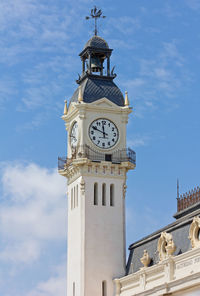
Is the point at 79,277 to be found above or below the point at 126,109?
below

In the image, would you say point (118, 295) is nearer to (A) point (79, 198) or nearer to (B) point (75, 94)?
(A) point (79, 198)

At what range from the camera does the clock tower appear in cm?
7500

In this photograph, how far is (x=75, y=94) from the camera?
80688 mm

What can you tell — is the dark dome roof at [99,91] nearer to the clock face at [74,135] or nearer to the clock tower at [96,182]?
the clock tower at [96,182]

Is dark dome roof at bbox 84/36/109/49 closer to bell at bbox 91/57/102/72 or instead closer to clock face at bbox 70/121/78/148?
bell at bbox 91/57/102/72

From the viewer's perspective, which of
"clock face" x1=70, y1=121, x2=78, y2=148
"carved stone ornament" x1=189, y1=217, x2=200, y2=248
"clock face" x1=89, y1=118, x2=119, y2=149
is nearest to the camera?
"carved stone ornament" x1=189, y1=217, x2=200, y2=248

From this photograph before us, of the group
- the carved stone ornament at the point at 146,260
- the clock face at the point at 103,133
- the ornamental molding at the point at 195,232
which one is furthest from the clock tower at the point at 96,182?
the ornamental molding at the point at 195,232

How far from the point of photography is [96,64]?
8244 cm

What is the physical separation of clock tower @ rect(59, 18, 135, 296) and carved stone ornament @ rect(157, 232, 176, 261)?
968cm

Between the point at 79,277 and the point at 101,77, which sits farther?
the point at 101,77

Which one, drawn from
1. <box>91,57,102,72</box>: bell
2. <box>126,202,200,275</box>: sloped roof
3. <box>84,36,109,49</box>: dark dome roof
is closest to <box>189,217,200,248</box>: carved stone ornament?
<box>126,202,200,275</box>: sloped roof

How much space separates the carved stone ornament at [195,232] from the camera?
201 feet

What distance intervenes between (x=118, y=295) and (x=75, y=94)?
19974 mm

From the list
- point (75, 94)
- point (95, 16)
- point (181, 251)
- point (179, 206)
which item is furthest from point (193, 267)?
point (95, 16)
